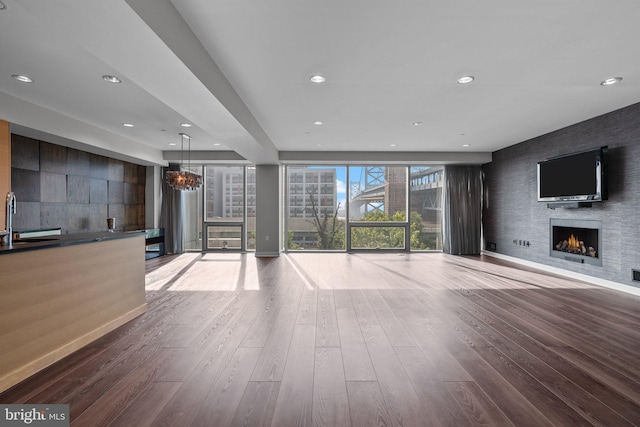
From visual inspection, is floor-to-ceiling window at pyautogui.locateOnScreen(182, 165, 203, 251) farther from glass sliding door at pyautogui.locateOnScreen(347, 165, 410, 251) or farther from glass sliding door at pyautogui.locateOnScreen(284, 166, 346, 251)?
glass sliding door at pyautogui.locateOnScreen(347, 165, 410, 251)

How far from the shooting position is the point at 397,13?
227cm

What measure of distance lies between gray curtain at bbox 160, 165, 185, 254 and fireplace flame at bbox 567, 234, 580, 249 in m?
8.16

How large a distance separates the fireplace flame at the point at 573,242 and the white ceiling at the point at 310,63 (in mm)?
1882

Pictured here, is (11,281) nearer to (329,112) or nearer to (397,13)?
(397,13)

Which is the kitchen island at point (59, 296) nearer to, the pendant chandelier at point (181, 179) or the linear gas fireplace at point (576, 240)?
the pendant chandelier at point (181, 179)

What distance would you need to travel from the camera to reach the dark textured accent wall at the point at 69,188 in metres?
4.72

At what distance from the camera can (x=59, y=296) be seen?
2457mm


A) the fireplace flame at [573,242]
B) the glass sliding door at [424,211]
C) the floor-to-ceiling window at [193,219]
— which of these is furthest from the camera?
the glass sliding door at [424,211]

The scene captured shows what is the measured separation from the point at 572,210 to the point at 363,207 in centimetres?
438

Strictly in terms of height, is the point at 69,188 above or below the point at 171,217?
above

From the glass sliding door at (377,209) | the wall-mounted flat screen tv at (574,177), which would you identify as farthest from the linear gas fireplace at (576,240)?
the glass sliding door at (377,209)

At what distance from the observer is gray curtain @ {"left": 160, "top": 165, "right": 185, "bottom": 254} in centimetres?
809

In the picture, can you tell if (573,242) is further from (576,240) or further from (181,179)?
(181,179)

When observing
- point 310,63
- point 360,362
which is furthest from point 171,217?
point 360,362
